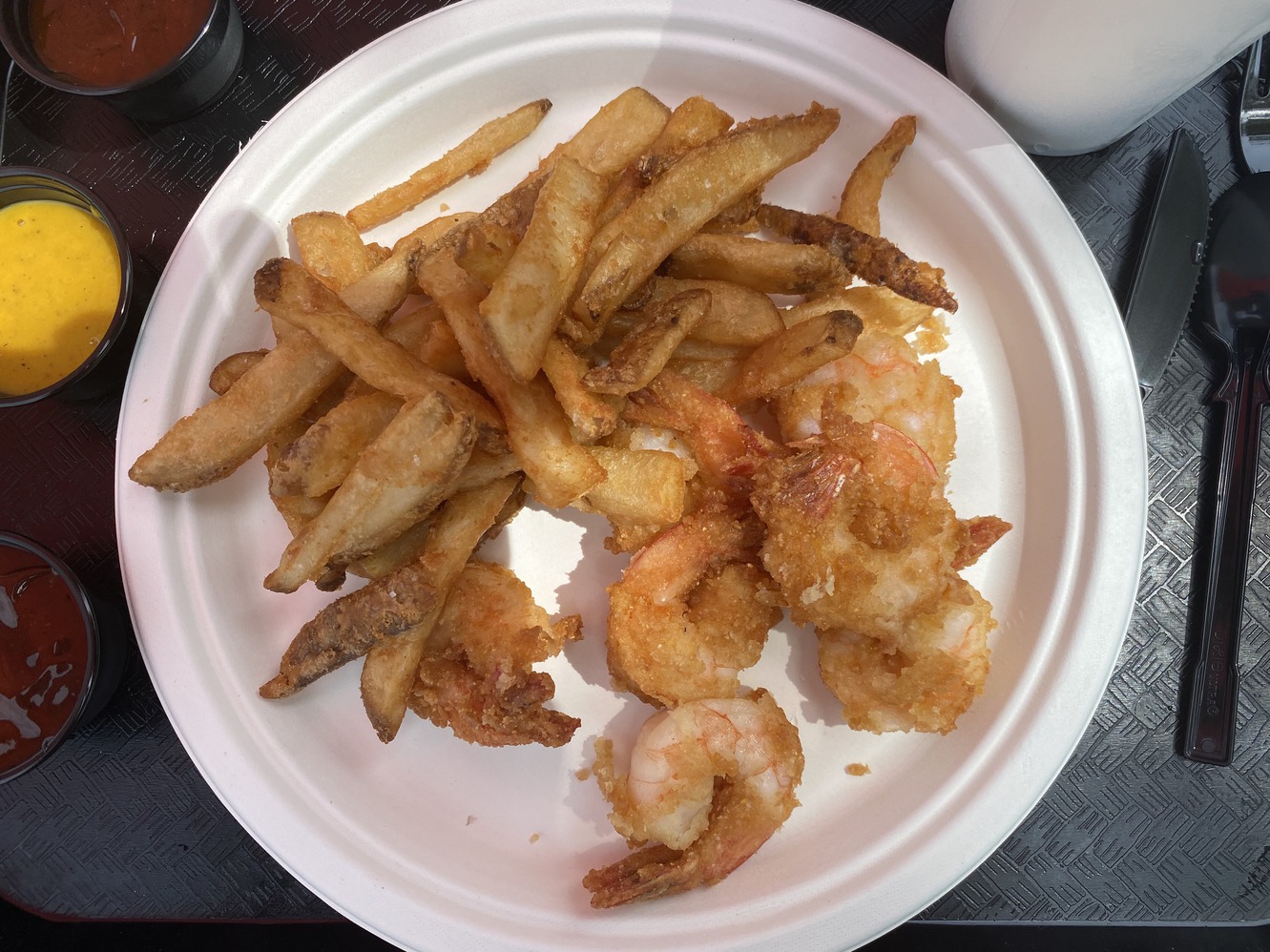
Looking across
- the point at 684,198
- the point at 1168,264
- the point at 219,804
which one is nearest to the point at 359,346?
the point at 684,198

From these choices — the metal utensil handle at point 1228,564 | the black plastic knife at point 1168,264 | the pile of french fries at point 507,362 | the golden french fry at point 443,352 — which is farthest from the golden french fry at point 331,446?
the metal utensil handle at point 1228,564

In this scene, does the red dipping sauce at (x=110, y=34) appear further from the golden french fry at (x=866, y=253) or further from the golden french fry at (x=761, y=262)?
the golden french fry at (x=866, y=253)

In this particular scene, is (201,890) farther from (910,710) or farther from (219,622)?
(910,710)

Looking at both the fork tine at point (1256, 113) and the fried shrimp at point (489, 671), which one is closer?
the fried shrimp at point (489, 671)

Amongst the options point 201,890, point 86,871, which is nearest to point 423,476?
point 201,890

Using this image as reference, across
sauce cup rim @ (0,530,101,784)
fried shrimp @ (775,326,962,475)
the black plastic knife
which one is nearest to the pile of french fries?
fried shrimp @ (775,326,962,475)

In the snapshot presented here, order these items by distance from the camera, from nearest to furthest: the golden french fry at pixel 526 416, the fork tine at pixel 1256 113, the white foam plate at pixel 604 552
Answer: the golden french fry at pixel 526 416 < the white foam plate at pixel 604 552 < the fork tine at pixel 1256 113

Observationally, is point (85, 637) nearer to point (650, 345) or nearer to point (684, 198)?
point (650, 345)
